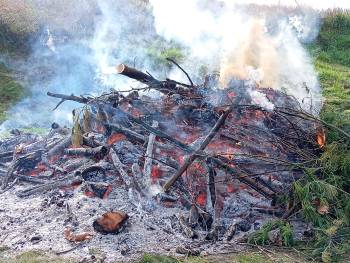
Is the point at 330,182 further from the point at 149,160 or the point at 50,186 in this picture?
the point at 50,186

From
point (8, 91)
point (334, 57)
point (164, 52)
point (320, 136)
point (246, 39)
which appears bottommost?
point (8, 91)

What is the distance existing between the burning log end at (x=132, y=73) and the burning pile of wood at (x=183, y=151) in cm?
2

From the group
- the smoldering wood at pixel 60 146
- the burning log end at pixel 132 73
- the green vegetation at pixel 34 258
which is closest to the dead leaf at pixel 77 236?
the green vegetation at pixel 34 258

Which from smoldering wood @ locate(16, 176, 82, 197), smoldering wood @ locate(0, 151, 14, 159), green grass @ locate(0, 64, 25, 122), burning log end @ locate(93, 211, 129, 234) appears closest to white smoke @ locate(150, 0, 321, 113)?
smoldering wood @ locate(16, 176, 82, 197)

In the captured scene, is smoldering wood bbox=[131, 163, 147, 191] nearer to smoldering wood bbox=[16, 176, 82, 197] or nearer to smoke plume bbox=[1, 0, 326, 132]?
smoldering wood bbox=[16, 176, 82, 197]

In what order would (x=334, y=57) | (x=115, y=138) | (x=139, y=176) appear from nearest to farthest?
(x=139, y=176) → (x=115, y=138) → (x=334, y=57)

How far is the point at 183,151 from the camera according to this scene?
6742mm

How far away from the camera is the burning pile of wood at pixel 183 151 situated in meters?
6.12

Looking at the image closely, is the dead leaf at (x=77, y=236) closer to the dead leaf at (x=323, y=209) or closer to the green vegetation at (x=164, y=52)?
the dead leaf at (x=323, y=209)

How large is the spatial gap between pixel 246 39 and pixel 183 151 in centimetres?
436

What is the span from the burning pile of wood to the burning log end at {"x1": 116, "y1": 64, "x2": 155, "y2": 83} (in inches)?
0.7

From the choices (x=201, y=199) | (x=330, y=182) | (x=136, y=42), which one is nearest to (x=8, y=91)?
(x=136, y=42)

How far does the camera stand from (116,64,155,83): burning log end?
6840 millimetres

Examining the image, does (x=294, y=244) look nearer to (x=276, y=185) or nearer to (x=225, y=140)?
(x=276, y=185)
